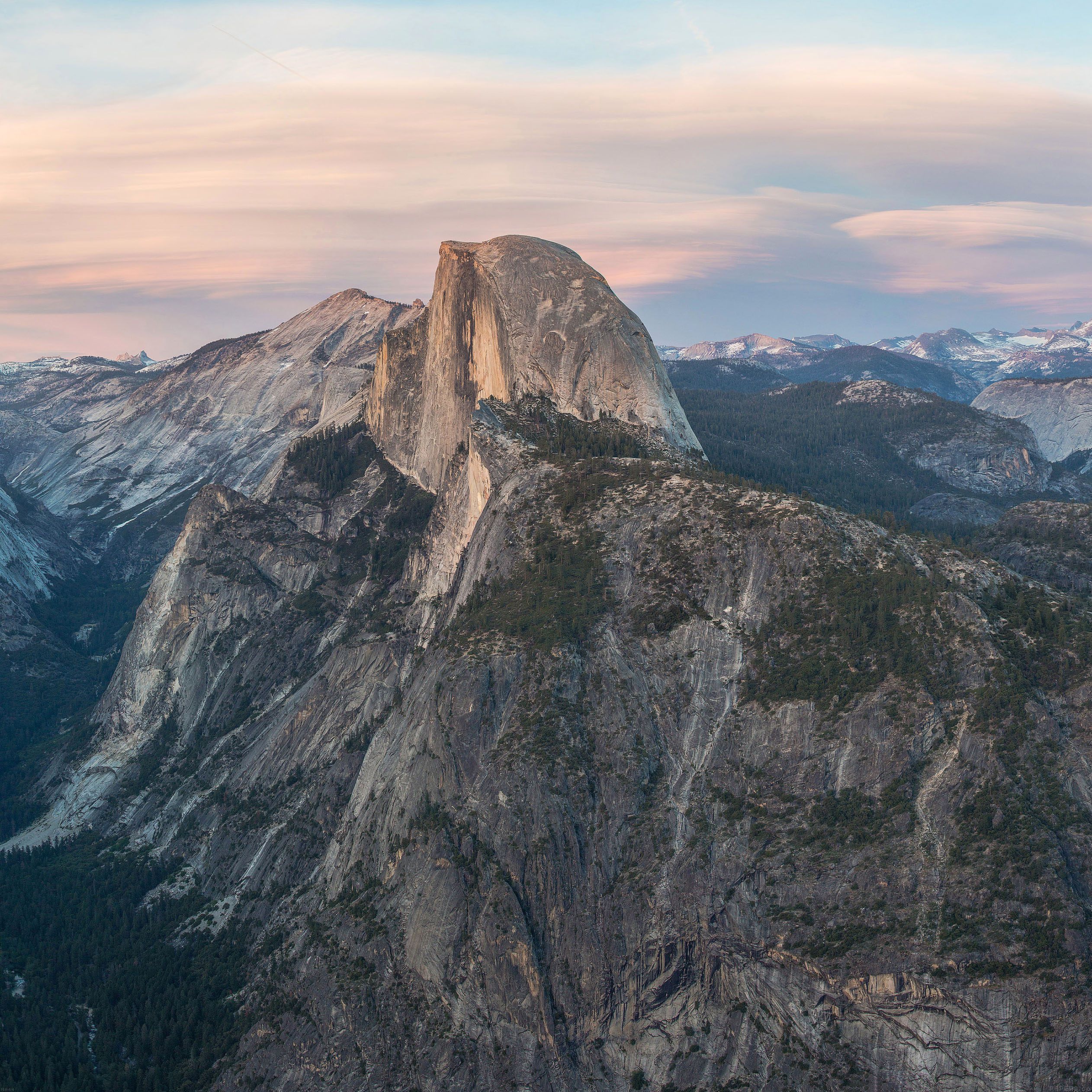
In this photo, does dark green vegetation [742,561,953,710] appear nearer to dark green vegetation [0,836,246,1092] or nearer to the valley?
the valley

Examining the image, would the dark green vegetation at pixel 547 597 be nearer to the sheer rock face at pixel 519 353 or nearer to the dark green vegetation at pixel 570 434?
the dark green vegetation at pixel 570 434

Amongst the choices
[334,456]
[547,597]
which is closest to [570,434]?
[547,597]

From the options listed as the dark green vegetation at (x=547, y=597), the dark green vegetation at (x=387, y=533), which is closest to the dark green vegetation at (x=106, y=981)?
the dark green vegetation at (x=547, y=597)

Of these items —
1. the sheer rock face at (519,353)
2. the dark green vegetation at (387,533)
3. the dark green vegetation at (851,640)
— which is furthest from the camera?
the dark green vegetation at (387,533)

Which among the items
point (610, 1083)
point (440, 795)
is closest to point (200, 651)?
point (440, 795)

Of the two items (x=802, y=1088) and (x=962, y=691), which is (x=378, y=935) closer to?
(x=802, y=1088)

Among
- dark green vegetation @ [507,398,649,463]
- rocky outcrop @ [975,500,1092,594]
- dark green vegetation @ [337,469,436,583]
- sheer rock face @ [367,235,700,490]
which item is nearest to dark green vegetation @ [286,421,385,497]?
sheer rock face @ [367,235,700,490]

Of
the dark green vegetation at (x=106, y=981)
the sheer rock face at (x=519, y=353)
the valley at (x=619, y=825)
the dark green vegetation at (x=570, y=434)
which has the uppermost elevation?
the sheer rock face at (x=519, y=353)
